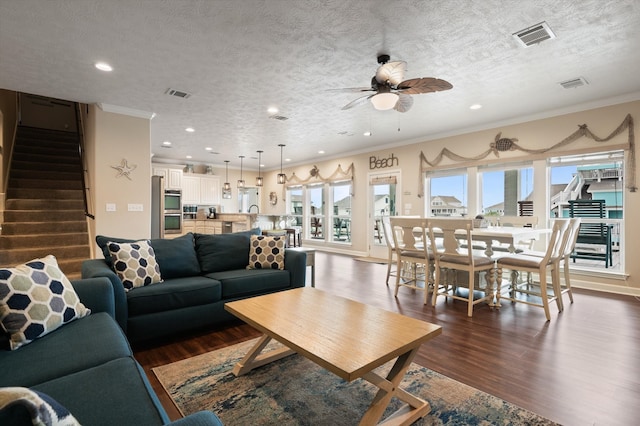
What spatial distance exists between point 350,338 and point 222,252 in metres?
2.19

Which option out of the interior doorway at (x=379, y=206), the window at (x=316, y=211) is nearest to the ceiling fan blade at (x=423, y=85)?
the interior doorway at (x=379, y=206)

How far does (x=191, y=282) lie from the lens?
2900mm

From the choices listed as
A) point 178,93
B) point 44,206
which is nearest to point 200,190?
point 44,206

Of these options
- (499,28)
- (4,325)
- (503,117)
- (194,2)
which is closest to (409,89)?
(499,28)

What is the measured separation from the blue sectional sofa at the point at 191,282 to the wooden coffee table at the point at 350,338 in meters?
0.82

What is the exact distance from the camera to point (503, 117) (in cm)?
522

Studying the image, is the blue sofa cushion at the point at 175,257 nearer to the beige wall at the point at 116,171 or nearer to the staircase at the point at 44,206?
Result: the beige wall at the point at 116,171

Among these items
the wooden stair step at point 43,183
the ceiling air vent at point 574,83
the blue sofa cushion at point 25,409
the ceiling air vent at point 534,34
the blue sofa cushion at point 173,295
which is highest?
the ceiling air vent at point 574,83

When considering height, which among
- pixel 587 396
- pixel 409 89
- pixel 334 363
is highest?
pixel 409 89

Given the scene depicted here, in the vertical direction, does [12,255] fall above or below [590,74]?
below

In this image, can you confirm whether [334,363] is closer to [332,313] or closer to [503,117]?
[332,313]

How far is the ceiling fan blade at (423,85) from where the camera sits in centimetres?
286

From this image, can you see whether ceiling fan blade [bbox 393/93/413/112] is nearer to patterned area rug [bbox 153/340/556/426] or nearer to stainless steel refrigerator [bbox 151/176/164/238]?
patterned area rug [bbox 153/340/556/426]

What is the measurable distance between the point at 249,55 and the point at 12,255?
435 centimetres
